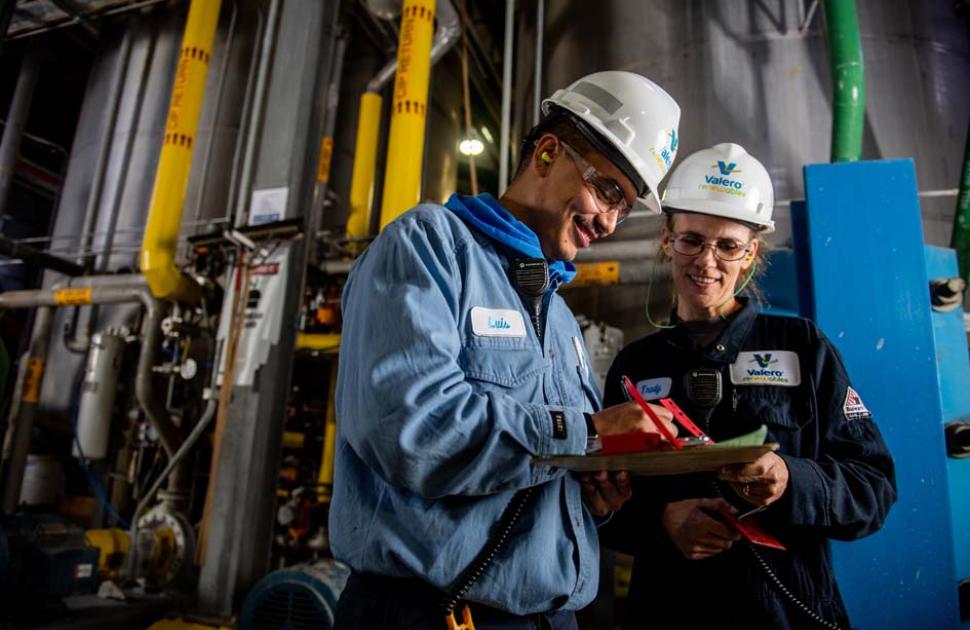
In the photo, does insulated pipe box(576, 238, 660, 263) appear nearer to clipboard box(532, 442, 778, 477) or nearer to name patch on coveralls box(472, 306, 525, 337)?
name patch on coveralls box(472, 306, 525, 337)

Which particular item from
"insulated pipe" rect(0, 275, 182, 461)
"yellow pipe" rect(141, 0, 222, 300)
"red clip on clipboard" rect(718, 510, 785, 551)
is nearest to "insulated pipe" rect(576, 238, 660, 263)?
"red clip on clipboard" rect(718, 510, 785, 551)

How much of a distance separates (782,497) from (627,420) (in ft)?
1.68

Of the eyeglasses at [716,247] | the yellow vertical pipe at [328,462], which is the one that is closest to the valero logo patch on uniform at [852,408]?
the eyeglasses at [716,247]

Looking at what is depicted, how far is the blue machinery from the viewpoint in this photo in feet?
4.83

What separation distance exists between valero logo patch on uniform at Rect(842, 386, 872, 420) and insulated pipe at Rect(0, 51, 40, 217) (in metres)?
7.33

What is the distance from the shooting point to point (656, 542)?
4.26 feet

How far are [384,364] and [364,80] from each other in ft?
19.3

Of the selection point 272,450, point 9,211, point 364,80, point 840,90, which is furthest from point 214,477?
point 9,211

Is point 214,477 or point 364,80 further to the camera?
point 364,80

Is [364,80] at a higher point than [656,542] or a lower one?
higher

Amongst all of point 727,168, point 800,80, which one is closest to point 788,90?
point 800,80

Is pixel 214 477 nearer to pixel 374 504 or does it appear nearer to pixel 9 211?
pixel 374 504

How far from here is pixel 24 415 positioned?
178 inches

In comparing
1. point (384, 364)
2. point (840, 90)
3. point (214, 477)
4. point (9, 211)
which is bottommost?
point (214, 477)
